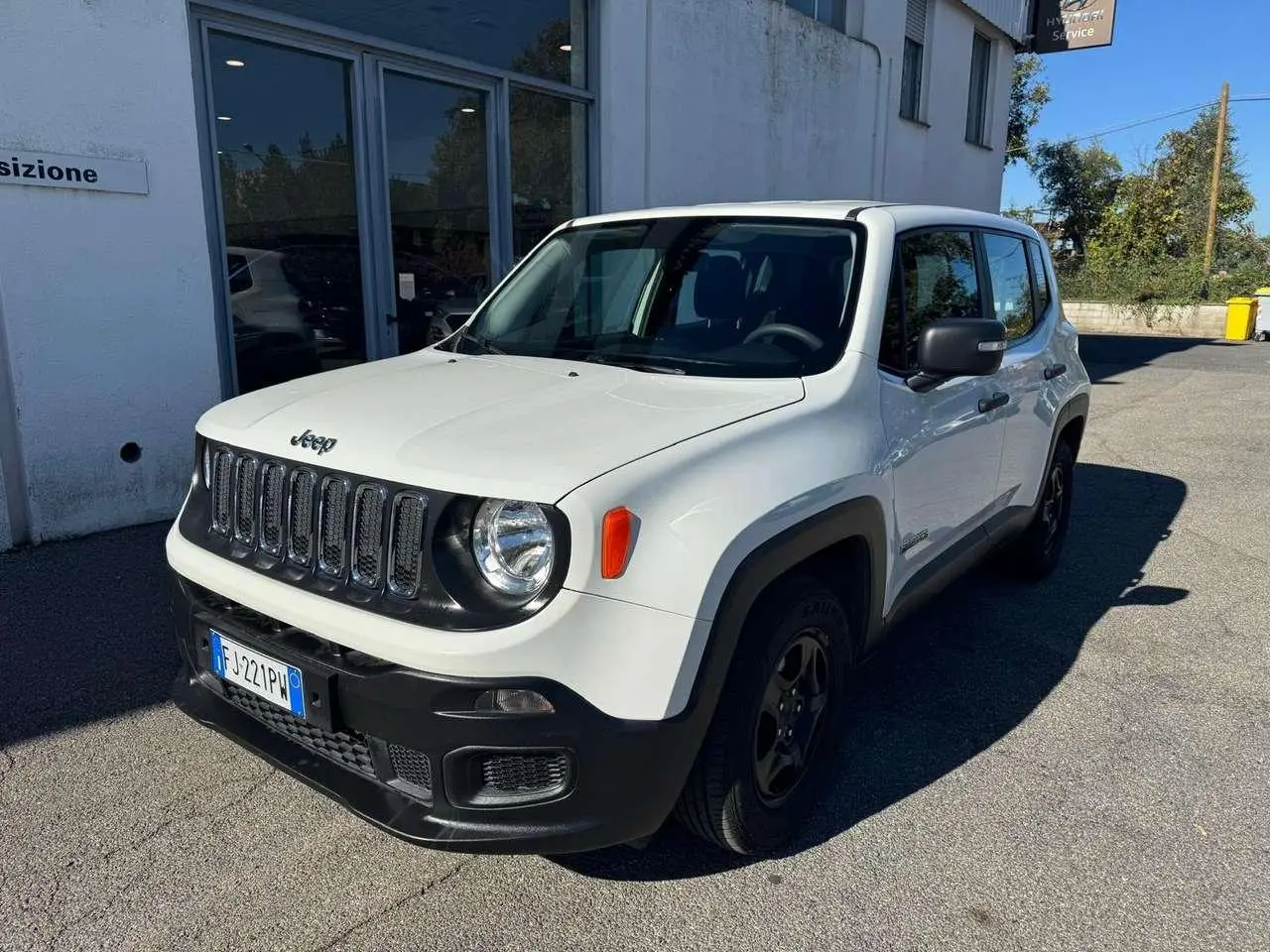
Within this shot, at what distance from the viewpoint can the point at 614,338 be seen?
3236mm

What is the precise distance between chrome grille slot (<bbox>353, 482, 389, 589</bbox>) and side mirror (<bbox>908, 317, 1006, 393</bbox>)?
1668 mm

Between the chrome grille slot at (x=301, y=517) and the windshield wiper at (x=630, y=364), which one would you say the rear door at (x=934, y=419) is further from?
the chrome grille slot at (x=301, y=517)

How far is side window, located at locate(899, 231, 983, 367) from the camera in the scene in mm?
3203

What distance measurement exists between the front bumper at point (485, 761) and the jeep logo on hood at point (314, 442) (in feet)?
1.60

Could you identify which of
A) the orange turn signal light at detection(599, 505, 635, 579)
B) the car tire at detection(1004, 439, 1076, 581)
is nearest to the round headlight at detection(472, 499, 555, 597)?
the orange turn signal light at detection(599, 505, 635, 579)

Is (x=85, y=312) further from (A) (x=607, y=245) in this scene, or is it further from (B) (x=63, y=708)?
(A) (x=607, y=245)

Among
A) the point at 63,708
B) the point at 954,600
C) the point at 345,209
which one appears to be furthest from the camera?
the point at 345,209

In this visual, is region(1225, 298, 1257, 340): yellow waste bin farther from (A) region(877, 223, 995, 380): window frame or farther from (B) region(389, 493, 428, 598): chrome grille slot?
(B) region(389, 493, 428, 598): chrome grille slot

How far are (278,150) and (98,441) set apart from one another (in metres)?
2.35

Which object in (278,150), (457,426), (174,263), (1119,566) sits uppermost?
(278,150)

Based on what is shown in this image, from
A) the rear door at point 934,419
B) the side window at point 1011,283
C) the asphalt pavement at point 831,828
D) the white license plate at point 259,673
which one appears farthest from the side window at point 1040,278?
the white license plate at point 259,673

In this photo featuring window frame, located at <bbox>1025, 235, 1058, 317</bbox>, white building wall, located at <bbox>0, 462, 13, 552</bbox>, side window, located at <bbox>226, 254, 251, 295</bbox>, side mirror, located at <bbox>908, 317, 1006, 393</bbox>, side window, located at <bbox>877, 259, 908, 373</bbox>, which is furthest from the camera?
side window, located at <bbox>226, 254, 251, 295</bbox>

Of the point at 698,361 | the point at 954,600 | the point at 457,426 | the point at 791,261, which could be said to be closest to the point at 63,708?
the point at 457,426

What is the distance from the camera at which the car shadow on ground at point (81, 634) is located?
3450 mm
